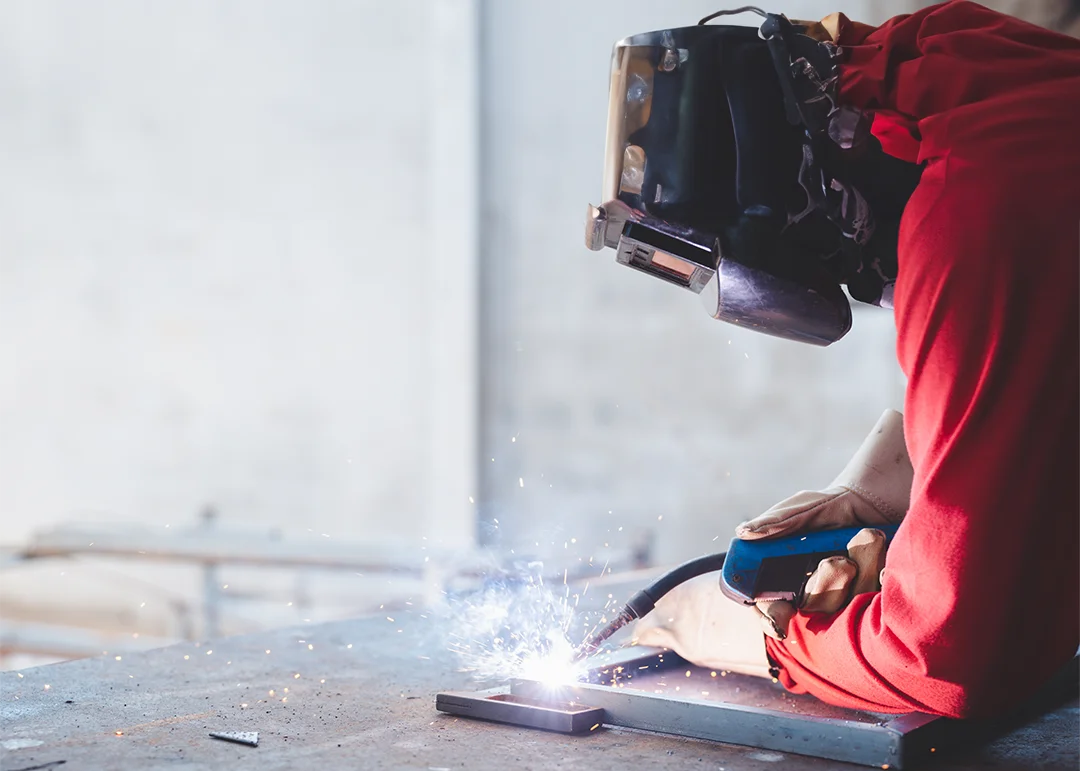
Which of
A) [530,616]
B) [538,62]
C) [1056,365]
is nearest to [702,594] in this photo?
[530,616]

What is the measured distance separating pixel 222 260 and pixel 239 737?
374 cm

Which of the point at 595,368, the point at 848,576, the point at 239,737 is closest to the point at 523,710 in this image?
the point at 239,737

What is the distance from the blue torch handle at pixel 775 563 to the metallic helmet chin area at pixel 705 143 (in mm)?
415

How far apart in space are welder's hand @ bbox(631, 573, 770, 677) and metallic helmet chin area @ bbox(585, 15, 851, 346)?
677 millimetres

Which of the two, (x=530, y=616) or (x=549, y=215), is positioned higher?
(x=549, y=215)

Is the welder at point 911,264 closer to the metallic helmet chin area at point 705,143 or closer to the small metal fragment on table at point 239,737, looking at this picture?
the metallic helmet chin area at point 705,143

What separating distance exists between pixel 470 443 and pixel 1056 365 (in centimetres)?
341

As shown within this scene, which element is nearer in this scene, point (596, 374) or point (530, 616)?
point (530, 616)

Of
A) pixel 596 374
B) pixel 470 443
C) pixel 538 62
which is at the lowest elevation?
pixel 470 443

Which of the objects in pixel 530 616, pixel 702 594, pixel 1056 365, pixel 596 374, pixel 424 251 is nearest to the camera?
pixel 1056 365

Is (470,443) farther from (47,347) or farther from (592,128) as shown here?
(47,347)

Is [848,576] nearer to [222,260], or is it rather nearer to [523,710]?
[523,710]

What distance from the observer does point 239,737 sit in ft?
4.93

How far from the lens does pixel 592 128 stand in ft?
14.3
